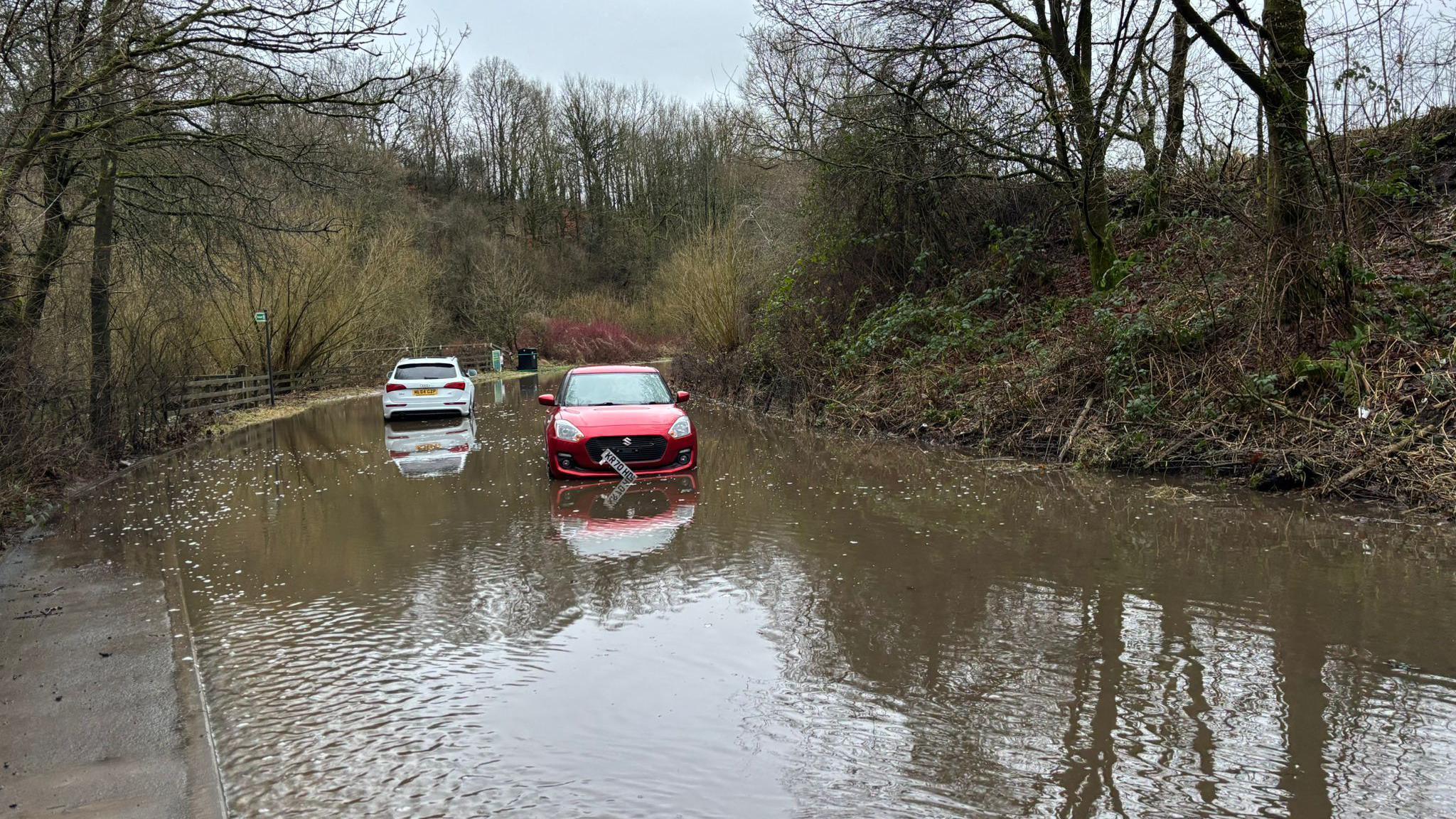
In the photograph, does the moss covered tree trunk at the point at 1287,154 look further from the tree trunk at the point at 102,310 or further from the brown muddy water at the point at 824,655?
the tree trunk at the point at 102,310

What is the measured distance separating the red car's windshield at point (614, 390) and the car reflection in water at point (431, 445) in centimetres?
198

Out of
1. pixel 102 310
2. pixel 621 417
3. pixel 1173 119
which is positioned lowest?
pixel 621 417

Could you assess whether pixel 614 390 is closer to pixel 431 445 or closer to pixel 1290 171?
pixel 431 445

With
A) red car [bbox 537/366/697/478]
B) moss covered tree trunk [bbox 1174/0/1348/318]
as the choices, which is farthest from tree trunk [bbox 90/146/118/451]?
moss covered tree trunk [bbox 1174/0/1348/318]

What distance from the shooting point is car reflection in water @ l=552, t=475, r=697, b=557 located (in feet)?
28.6

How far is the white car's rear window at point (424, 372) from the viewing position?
23172 millimetres

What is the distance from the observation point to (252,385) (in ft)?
93.8

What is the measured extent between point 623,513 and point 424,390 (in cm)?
1395

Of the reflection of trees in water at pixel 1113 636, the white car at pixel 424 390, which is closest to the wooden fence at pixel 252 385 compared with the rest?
the white car at pixel 424 390

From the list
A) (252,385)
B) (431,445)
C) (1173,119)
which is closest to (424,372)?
(431,445)

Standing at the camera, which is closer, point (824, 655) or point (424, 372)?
point (824, 655)

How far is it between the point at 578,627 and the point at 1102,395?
9559 millimetres

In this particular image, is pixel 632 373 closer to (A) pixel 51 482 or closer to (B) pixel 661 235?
(A) pixel 51 482

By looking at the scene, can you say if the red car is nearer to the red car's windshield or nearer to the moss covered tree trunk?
the red car's windshield
